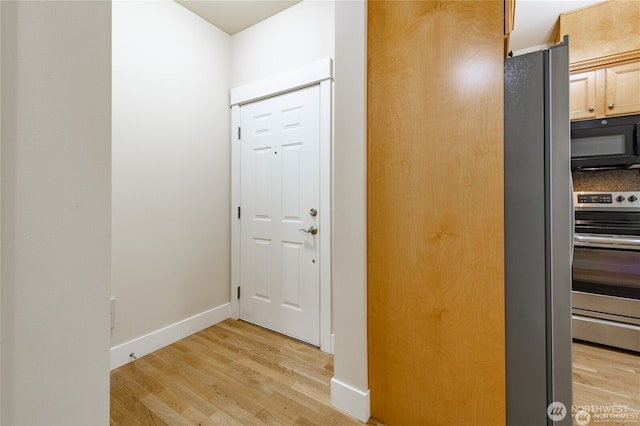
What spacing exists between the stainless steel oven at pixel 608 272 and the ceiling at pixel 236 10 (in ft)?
10.3

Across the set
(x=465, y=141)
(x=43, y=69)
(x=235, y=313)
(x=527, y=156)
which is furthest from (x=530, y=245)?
(x=235, y=313)

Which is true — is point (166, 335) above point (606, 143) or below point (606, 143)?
below

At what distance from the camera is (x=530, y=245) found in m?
1.14

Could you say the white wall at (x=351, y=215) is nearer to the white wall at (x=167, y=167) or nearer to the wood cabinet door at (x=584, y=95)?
the white wall at (x=167, y=167)

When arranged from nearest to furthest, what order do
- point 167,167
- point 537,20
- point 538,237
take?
point 538,237, point 167,167, point 537,20

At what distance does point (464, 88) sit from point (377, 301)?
1.10 m

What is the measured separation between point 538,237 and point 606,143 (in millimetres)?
1990

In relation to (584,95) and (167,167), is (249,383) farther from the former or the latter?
(584,95)

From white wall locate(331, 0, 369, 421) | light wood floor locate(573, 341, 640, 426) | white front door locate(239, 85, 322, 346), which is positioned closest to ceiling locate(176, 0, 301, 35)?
white front door locate(239, 85, 322, 346)

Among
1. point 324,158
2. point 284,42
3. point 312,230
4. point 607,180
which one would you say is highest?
point 284,42

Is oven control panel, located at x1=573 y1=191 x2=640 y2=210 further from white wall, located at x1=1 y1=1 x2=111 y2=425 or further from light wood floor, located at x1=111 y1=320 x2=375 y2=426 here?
white wall, located at x1=1 y1=1 x2=111 y2=425

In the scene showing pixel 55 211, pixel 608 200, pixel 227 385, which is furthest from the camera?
pixel 608 200

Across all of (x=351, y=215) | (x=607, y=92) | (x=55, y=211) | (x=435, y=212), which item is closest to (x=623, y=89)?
(x=607, y=92)

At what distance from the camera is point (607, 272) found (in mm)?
2213
